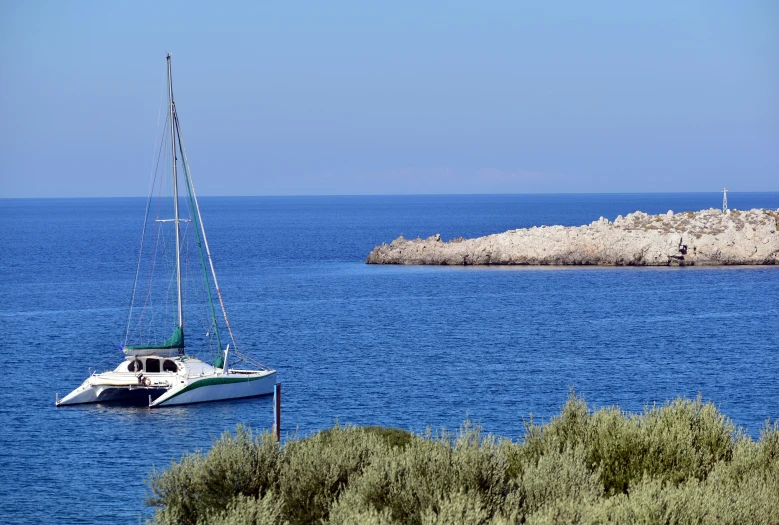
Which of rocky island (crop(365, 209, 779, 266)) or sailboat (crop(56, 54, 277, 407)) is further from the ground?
rocky island (crop(365, 209, 779, 266))

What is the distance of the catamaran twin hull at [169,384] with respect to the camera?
40.9 m

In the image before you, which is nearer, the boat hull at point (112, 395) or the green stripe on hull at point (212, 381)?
the boat hull at point (112, 395)

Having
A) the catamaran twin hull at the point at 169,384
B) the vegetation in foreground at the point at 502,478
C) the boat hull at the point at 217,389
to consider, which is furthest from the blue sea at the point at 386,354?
the vegetation in foreground at the point at 502,478

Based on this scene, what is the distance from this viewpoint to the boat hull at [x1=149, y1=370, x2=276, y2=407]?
134 feet

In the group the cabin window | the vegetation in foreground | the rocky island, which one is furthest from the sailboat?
the rocky island

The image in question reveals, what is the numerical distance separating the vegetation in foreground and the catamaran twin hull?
22.0 metres

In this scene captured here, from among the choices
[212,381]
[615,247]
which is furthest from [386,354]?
[615,247]

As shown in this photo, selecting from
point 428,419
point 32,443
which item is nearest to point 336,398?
point 428,419

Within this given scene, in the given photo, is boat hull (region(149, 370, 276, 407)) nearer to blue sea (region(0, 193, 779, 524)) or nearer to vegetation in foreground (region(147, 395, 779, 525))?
blue sea (region(0, 193, 779, 524))

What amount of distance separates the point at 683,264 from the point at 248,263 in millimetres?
43193

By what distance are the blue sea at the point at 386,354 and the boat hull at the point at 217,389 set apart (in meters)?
0.48

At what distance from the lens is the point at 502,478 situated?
1606 centimetres

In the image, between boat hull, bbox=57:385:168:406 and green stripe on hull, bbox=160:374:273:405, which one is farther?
green stripe on hull, bbox=160:374:273:405

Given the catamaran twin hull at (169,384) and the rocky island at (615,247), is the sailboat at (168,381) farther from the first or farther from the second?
the rocky island at (615,247)
